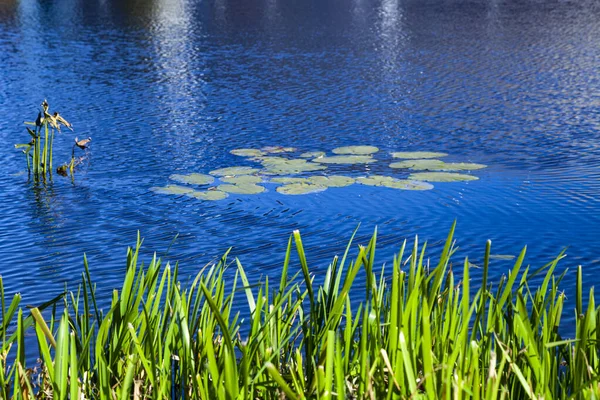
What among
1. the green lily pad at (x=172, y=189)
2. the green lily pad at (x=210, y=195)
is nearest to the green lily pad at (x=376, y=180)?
the green lily pad at (x=210, y=195)

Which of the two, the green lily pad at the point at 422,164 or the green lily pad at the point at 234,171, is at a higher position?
the green lily pad at the point at 422,164

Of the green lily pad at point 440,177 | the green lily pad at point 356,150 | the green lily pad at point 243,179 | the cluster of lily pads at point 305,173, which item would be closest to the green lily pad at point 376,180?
the cluster of lily pads at point 305,173

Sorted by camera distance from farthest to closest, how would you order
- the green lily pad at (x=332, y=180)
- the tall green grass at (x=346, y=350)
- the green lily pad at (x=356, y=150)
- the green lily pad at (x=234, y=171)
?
the green lily pad at (x=356, y=150)
the green lily pad at (x=234, y=171)
the green lily pad at (x=332, y=180)
the tall green grass at (x=346, y=350)

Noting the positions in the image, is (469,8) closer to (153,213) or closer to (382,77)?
(382,77)

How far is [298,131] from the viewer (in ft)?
24.9

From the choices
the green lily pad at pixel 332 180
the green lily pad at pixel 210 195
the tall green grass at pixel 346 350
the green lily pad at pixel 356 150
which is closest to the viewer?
the tall green grass at pixel 346 350

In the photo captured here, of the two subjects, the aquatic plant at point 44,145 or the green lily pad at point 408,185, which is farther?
the aquatic plant at point 44,145

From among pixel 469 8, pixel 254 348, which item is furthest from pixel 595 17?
pixel 254 348

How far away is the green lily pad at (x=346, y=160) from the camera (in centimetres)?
621

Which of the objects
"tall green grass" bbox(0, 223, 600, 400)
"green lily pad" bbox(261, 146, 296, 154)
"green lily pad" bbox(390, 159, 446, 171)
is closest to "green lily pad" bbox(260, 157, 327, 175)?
"green lily pad" bbox(261, 146, 296, 154)

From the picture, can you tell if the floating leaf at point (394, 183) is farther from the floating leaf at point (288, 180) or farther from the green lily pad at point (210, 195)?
the green lily pad at point (210, 195)

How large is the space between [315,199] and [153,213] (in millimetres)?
954

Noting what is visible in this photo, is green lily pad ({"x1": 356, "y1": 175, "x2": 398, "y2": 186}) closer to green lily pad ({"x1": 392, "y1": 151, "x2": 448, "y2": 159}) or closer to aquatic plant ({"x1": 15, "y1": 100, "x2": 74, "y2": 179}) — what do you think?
green lily pad ({"x1": 392, "y1": 151, "x2": 448, "y2": 159})

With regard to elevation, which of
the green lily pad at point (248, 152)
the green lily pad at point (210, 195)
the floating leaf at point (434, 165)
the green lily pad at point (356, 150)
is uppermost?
the green lily pad at point (356, 150)
